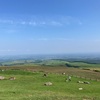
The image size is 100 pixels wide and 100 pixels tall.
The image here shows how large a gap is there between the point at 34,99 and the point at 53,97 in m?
3.56

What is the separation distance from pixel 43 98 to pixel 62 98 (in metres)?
3.35

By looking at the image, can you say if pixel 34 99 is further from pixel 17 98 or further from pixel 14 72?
pixel 14 72

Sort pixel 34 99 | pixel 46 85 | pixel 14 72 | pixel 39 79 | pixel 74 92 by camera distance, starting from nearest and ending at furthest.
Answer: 1. pixel 34 99
2. pixel 74 92
3. pixel 46 85
4. pixel 39 79
5. pixel 14 72

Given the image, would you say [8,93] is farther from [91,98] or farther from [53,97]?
[91,98]

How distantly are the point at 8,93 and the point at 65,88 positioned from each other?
13703 mm

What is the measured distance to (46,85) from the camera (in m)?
50.1

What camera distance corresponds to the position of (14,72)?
77.6 meters

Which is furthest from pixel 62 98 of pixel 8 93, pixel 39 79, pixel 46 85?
pixel 39 79

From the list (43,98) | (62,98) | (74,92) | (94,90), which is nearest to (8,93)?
(43,98)

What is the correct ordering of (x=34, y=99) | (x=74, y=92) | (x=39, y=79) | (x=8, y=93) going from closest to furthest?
(x=34, y=99), (x=8, y=93), (x=74, y=92), (x=39, y=79)

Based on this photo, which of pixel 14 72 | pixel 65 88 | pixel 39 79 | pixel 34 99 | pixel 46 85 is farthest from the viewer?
pixel 14 72

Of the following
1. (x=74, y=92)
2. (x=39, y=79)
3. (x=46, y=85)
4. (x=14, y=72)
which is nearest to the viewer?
(x=74, y=92)

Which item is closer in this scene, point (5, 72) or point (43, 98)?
point (43, 98)

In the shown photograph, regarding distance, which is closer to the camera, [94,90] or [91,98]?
[91,98]
